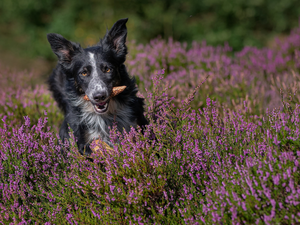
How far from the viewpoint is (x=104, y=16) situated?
12.8 metres

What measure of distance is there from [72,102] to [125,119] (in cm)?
73

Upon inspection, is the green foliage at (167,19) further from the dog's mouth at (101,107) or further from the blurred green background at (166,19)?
the dog's mouth at (101,107)

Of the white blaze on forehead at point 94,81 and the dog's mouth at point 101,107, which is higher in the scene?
the white blaze on forehead at point 94,81

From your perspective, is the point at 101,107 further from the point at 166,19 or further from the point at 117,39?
the point at 166,19

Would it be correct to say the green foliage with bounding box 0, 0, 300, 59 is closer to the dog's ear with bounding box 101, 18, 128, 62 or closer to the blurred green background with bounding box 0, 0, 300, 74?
the blurred green background with bounding box 0, 0, 300, 74

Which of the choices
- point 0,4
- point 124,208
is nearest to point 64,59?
point 124,208

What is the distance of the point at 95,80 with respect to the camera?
132 inches

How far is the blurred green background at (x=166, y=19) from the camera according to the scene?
40.4 feet

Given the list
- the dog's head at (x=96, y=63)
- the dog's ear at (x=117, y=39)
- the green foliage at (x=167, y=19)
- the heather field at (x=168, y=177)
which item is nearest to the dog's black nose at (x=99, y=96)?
the dog's head at (x=96, y=63)

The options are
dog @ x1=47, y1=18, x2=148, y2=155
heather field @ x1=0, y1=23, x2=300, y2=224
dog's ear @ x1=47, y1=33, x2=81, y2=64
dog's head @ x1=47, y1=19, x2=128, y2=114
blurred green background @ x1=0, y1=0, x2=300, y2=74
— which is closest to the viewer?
heather field @ x1=0, y1=23, x2=300, y2=224

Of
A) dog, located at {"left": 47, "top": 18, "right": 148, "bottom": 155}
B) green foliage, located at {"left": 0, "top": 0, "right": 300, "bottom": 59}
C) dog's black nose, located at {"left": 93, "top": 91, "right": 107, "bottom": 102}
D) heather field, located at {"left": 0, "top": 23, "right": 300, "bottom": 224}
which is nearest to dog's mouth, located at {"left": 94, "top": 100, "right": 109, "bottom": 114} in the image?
dog, located at {"left": 47, "top": 18, "right": 148, "bottom": 155}

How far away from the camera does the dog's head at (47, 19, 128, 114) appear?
3.31 meters

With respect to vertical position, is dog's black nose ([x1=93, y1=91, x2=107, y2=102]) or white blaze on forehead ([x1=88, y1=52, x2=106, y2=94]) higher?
white blaze on forehead ([x1=88, y1=52, x2=106, y2=94])

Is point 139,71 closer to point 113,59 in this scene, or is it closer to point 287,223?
point 113,59
